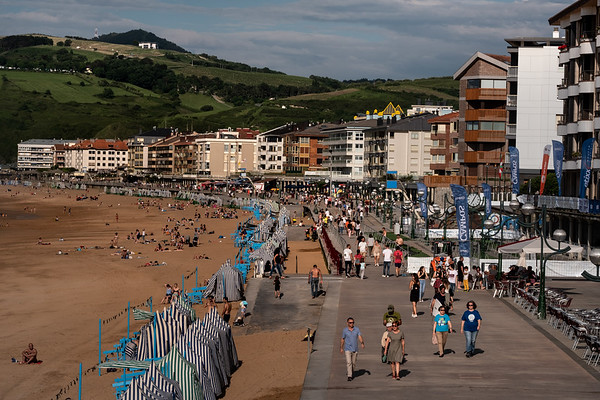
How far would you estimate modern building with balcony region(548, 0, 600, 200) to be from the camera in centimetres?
4250

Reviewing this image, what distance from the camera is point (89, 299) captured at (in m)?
39.8

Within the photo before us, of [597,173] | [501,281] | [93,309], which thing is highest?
[597,173]

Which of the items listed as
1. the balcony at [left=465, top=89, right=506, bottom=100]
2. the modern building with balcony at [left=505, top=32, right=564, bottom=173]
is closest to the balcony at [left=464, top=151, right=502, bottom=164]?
the balcony at [left=465, top=89, right=506, bottom=100]

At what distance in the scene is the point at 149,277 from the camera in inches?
1874

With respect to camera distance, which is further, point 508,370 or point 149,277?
point 149,277

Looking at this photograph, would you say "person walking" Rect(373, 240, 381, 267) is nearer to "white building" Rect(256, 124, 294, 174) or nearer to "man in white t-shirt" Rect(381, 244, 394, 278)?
"man in white t-shirt" Rect(381, 244, 394, 278)

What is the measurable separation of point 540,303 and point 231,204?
306 feet

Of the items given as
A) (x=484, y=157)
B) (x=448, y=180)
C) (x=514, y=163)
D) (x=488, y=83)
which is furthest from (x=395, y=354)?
(x=488, y=83)

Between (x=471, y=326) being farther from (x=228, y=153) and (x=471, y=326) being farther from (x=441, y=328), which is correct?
(x=228, y=153)

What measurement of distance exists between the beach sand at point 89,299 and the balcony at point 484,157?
21165 millimetres

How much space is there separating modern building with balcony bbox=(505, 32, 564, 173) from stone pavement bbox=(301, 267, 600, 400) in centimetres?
3861

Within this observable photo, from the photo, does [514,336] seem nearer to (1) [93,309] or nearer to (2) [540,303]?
(2) [540,303]

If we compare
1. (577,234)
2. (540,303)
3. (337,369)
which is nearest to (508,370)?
(337,369)

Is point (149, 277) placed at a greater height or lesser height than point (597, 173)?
lesser
